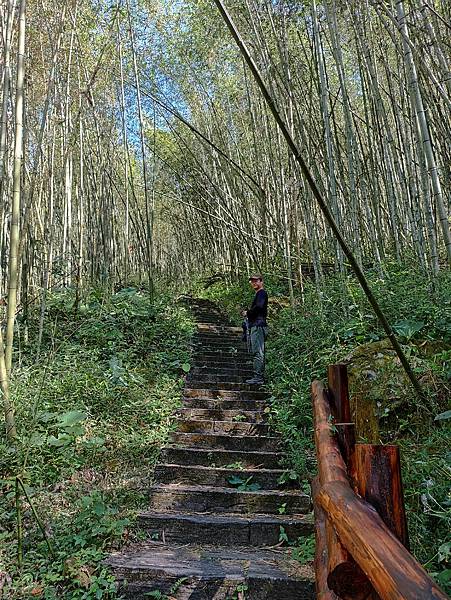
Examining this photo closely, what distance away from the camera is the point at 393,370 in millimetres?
2732

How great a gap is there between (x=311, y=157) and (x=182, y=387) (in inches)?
81.0

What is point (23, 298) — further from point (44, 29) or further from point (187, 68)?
point (187, 68)

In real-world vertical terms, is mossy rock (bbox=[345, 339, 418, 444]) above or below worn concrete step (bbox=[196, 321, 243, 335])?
below

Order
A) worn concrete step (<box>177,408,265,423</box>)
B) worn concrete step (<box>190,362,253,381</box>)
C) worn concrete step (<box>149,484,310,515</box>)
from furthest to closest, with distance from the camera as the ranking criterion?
worn concrete step (<box>190,362,253,381</box>)
worn concrete step (<box>177,408,265,423</box>)
worn concrete step (<box>149,484,310,515</box>)

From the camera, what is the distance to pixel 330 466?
53.7 inches

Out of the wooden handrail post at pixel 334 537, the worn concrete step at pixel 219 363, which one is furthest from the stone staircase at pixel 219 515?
the wooden handrail post at pixel 334 537

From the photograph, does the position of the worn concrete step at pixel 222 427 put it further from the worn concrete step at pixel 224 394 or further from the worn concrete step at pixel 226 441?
the worn concrete step at pixel 224 394

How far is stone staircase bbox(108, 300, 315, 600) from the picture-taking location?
6.97ft

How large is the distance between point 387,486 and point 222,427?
9.08 ft

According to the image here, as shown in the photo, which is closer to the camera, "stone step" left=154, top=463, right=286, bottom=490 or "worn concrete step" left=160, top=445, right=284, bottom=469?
"stone step" left=154, top=463, right=286, bottom=490

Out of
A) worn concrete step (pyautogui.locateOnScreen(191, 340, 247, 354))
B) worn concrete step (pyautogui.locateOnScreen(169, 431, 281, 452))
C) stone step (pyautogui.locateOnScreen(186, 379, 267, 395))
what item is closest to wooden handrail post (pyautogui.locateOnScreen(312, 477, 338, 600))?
worn concrete step (pyautogui.locateOnScreen(169, 431, 281, 452))

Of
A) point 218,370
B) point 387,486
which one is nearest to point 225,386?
point 218,370

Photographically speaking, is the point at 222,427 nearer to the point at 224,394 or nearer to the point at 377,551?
the point at 224,394

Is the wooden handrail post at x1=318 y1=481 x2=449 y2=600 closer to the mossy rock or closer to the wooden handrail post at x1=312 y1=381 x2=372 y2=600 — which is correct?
the wooden handrail post at x1=312 y1=381 x2=372 y2=600
